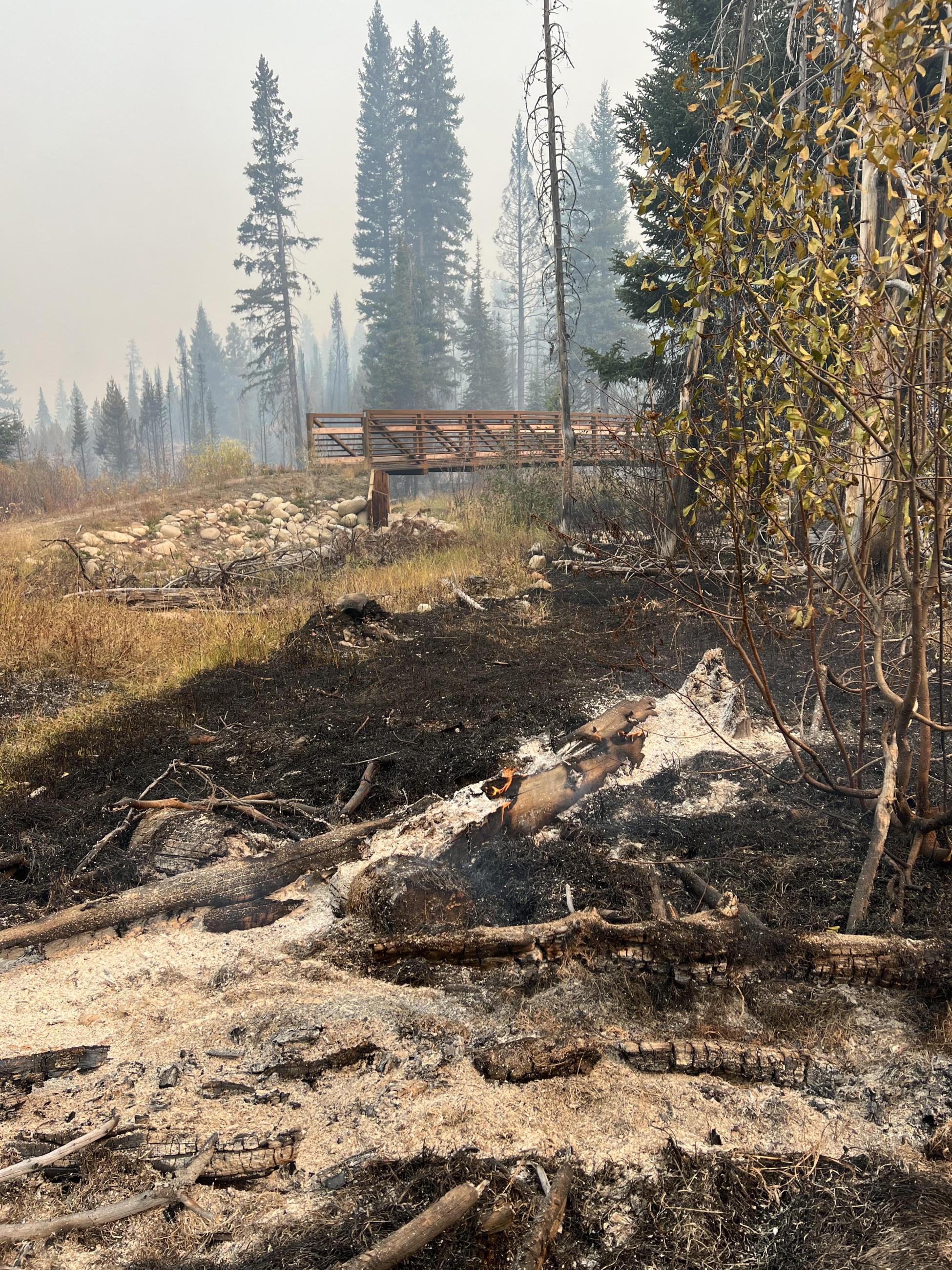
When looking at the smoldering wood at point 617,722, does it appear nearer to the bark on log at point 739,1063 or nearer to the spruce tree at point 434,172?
the bark on log at point 739,1063

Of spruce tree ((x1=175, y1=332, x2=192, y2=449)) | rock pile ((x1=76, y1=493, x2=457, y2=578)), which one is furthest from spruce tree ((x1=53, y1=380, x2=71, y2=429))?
rock pile ((x1=76, y1=493, x2=457, y2=578))

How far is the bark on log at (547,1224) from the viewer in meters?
1.84

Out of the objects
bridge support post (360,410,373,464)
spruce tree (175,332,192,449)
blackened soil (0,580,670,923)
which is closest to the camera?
blackened soil (0,580,670,923)

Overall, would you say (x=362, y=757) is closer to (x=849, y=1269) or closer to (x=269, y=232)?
(x=849, y=1269)

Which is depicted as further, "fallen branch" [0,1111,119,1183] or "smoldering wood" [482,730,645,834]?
"smoldering wood" [482,730,645,834]

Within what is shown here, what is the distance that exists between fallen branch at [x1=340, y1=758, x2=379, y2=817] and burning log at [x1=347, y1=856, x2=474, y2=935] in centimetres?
109

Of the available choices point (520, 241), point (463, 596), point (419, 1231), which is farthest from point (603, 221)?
point (419, 1231)

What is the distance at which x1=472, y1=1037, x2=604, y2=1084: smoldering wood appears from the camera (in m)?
2.52

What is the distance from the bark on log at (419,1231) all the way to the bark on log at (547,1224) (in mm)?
181

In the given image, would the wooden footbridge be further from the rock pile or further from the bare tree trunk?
the bare tree trunk

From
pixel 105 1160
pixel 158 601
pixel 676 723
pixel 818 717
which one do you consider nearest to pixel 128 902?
pixel 105 1160

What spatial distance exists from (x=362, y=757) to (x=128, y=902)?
210 centimetres

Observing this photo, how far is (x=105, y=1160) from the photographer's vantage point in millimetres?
2201

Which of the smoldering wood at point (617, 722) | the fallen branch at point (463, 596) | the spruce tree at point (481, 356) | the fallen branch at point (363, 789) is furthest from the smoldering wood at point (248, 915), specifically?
the spruce tree at point (481, 356)
